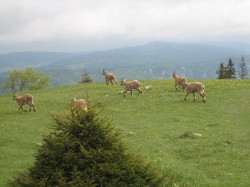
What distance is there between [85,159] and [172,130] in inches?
685

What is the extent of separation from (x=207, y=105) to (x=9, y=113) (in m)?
17.9

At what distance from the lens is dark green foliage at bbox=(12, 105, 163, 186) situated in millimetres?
9578

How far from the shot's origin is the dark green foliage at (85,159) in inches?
377


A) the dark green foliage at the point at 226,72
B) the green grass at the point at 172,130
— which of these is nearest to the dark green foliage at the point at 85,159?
the green grass at the point at 172,130

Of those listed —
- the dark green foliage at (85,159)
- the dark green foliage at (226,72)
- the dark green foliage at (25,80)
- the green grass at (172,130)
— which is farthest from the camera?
the dark green foliage at (25,80)

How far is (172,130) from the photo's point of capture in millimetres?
26609

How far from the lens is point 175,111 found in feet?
110

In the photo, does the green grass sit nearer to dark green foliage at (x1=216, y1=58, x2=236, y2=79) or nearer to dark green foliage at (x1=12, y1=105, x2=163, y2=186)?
dark green foliage at (x1=12, y1=105, x2=163, y2=186)

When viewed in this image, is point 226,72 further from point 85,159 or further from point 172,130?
point 85,159

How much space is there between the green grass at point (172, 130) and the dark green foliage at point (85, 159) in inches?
37.1

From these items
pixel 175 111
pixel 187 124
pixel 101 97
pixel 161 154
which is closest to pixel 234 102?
pixel 175 111

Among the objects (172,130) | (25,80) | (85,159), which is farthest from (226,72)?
(85,159)

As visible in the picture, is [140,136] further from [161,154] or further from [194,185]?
[194,185]

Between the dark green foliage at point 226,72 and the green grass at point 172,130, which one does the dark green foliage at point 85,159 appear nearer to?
the green grass at point 172,130
